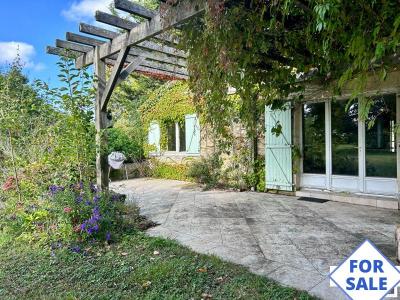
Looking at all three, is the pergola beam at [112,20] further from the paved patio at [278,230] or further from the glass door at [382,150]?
the glass door at [382,150]

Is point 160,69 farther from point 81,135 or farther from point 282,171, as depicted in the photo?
point 282,171

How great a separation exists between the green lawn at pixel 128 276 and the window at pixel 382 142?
3.66 meters

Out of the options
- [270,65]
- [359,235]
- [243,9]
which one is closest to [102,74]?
[270,65]

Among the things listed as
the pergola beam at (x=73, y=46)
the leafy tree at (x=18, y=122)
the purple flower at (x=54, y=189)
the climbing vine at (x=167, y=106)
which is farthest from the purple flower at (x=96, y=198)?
the climbing vine at (x=167, y=106)

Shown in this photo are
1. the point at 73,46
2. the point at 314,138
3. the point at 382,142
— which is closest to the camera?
the point at 73,46

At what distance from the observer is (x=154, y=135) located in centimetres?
1020

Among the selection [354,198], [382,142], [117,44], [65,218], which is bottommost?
[354,198]

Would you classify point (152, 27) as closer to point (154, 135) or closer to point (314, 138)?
point (314, 138)

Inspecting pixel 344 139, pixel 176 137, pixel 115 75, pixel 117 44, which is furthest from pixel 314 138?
pixel 176 137

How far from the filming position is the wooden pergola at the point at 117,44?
2.98 metres

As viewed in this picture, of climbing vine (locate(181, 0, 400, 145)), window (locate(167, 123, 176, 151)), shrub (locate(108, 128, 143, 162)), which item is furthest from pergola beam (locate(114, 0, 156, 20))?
shrub (locate(108, 128, 143, 162))

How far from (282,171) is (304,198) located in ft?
2.33

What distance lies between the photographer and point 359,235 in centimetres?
346

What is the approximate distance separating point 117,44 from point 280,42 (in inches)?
92.4
